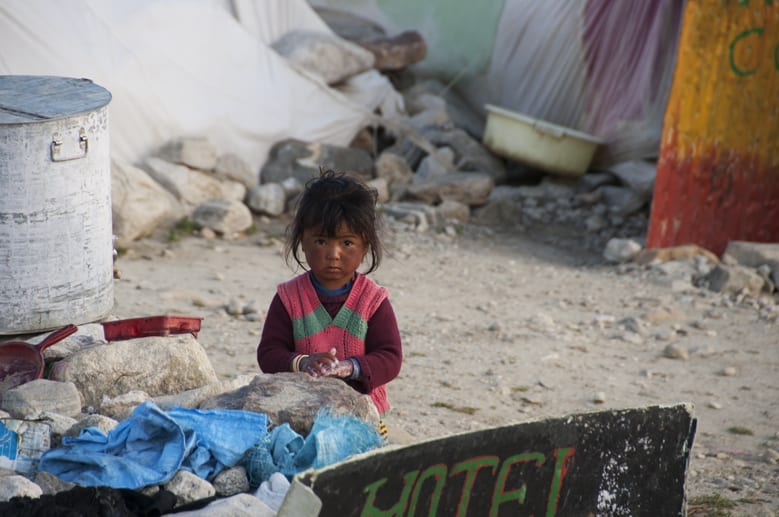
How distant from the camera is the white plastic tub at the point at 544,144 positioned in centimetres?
820

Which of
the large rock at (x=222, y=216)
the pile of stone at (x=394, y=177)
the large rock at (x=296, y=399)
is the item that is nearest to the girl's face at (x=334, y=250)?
the large rock at (x=296, y=399)

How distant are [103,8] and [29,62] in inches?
27.7

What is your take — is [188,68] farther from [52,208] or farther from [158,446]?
[158,446]

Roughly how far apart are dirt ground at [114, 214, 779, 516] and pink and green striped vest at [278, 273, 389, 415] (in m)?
0.49

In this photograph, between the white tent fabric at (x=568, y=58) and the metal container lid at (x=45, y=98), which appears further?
the white tent fabric at (x=568, y=58)

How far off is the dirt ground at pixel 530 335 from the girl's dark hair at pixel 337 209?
808 mm

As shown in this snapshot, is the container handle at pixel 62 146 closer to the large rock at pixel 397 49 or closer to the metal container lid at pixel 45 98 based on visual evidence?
the metal container lid at pixel 45 98

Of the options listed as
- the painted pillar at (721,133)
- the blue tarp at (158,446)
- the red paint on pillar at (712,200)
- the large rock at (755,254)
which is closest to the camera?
the blue tarp at (158,446)

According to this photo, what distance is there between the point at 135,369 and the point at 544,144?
222 inches

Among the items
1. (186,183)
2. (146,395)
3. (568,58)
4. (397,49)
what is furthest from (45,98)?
(568,58)

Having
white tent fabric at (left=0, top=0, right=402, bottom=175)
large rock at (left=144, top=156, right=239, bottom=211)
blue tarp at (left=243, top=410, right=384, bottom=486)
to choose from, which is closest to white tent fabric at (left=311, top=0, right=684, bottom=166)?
white tent fabric at (left=0, top=0, right=402, bottom=175)

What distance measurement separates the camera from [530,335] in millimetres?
5262

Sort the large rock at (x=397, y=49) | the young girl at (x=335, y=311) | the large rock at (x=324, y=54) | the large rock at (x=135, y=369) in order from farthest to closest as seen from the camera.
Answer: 1. the large rock at (x=397, y=49)
2. the large rock at (x=324, y=54)
3. the large rock at (x=135, y=369)
4. the young girl at (x=335, y=311)

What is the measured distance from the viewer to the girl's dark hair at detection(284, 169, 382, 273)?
2.77 m
